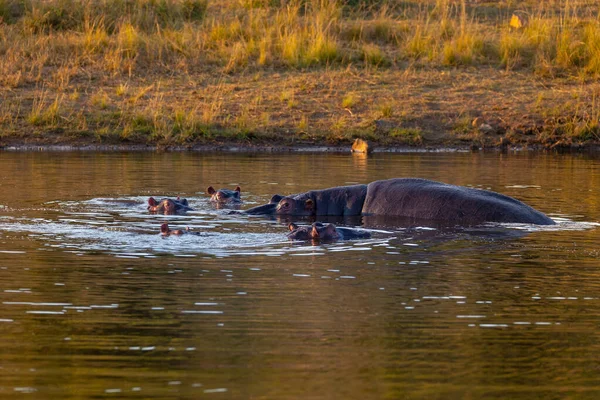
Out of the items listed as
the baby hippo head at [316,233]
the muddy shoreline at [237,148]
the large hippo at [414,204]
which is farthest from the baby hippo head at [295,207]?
the muddy shoreline at [237,148]

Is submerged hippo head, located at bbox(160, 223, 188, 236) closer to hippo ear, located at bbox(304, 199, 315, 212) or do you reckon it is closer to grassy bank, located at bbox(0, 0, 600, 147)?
hippo ear, located at bbox(304, 199, 315, 212)

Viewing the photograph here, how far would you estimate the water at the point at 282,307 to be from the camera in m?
4.45

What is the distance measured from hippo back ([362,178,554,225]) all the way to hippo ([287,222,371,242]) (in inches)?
51.7

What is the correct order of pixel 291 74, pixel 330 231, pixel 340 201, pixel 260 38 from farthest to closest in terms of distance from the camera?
1. pixel 260 38
2. pixel 291 74
3. pixel 340 201
4. pixel 330 231

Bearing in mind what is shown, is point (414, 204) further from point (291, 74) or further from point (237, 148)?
point (291, 74)

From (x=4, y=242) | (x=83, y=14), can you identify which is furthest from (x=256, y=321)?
(x=83, y=14)

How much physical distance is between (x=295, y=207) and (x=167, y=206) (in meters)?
1.12

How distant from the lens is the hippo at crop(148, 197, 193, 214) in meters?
9.71

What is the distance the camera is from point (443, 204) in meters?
9.63

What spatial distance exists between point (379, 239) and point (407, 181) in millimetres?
1885

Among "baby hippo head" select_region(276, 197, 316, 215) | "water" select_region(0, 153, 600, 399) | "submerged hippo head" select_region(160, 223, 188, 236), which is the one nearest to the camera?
"water" select_region(0, 153, 600, 399)

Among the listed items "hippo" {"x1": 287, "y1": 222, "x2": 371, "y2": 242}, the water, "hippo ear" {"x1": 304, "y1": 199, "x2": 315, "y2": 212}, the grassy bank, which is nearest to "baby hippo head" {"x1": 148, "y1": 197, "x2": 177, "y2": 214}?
the water

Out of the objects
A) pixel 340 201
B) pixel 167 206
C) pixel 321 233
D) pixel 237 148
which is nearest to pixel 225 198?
pixel 167 206

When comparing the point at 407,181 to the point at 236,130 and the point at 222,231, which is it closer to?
the point at 222,231
